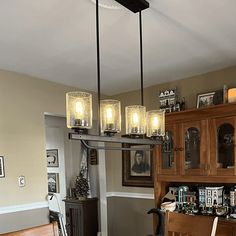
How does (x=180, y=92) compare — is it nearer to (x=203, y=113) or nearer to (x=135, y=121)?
(x=203, y=113)

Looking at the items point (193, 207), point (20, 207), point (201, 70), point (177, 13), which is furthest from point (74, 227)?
point (177, 13)

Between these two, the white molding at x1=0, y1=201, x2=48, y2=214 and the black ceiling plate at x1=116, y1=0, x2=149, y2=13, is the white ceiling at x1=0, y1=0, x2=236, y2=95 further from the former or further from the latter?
the white molding at x1=0, y1=201, x2=48, y2=214

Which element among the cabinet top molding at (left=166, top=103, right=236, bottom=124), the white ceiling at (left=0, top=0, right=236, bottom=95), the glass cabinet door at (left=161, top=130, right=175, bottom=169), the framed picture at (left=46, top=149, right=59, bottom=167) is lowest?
the framed picture at (left=46, top=149, right=59, bottom=167)

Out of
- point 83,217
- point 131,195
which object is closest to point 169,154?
point 131,195

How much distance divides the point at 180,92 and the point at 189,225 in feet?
6.81

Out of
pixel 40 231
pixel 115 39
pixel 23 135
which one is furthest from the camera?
pixel 23 135

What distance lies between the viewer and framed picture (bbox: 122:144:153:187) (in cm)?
403

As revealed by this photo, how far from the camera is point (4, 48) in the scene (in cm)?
259

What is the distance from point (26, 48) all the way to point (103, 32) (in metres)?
0.75

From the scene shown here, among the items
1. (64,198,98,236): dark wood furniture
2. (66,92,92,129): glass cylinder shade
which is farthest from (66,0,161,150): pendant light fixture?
(64,198,98,236): dark wood furniture

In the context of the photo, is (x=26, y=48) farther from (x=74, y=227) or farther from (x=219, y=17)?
(x=74, y=227)

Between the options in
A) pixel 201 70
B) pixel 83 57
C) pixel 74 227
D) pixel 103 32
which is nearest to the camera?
pixel 103 32

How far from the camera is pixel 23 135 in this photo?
133 inches

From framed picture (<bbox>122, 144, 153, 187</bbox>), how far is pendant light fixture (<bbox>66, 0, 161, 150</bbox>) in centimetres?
203
